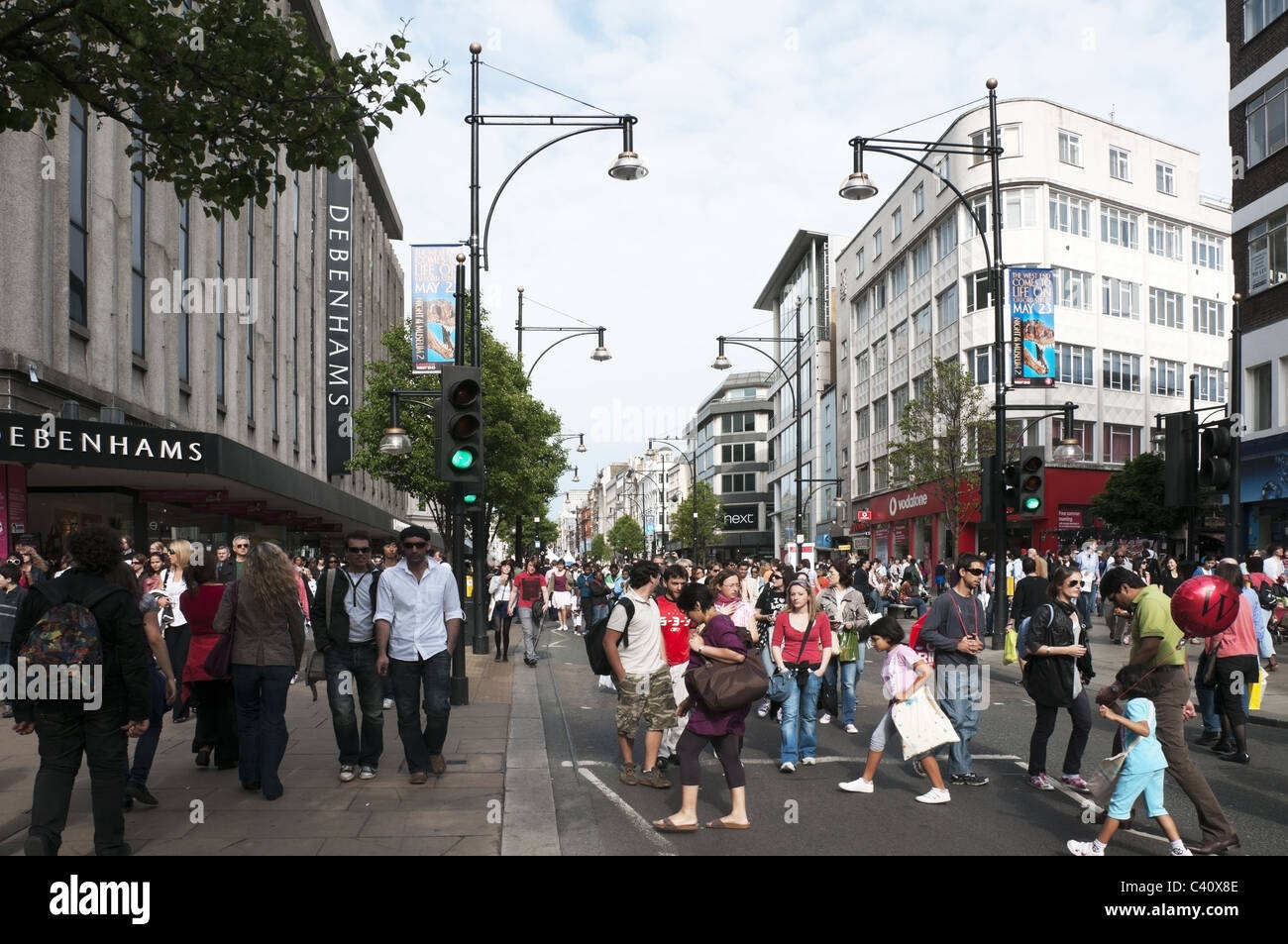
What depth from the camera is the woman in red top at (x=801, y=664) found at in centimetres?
888

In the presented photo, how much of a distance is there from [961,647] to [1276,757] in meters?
3.45

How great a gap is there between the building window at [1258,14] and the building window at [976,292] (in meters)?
18.4

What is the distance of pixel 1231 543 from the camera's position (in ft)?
31.7

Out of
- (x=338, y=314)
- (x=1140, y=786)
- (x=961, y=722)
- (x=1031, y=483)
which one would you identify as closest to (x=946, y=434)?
(x=1031, y=483)

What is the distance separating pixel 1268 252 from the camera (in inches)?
999

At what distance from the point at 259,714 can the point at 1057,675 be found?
17.9 ft

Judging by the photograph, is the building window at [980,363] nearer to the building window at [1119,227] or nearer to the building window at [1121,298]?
the building window at [1121,298]

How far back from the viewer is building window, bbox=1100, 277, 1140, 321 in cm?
4522

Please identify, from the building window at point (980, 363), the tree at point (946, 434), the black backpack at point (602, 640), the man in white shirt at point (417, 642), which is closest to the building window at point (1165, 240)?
the building window at point (980, 363)

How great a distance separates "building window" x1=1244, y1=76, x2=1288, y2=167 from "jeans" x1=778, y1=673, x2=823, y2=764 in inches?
863

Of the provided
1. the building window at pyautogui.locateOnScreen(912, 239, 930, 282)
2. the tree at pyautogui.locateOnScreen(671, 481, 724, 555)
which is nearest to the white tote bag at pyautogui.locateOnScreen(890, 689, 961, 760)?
the building window at pyautogui.locateOnScreen(912, 239, 930, 282)
